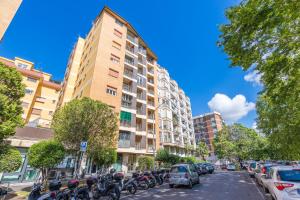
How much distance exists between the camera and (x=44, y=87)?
37.2 metres

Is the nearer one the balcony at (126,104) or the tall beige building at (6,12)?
the tall beige building at (6,12)

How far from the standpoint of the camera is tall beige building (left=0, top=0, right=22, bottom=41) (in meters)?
14.0

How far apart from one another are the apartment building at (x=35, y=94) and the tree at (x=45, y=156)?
20406 millimetres

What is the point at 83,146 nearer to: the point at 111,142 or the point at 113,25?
the point at 111,142

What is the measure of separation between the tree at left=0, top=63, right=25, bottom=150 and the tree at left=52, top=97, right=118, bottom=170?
3.53 meters

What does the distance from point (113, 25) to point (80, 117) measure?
2198cm

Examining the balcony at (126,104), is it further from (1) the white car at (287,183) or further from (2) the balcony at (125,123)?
(1) the white car at (287,183)

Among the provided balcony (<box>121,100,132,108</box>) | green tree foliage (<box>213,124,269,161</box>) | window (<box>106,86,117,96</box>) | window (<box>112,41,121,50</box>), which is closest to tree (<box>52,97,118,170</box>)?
window (<box>106,86,117,96</box>)

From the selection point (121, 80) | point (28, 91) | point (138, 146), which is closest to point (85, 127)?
point (138, 146)

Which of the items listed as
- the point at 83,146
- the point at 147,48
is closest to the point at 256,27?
the point at 83,146

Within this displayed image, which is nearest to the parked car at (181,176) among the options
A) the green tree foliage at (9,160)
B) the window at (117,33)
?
the green tree foliage at (9,160)

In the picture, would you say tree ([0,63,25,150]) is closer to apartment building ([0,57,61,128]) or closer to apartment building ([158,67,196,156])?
apartment building ([0,57,61,128])

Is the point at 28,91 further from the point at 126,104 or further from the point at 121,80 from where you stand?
the point at 126,104

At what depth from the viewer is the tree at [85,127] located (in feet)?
41.5
